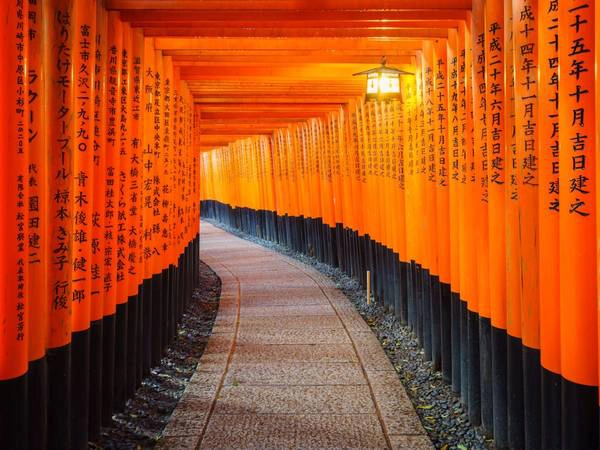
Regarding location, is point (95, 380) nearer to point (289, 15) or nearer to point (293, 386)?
point (293, 386)

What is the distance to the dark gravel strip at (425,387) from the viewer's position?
525 centimetres

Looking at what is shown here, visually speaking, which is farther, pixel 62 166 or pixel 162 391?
pixel 162 391

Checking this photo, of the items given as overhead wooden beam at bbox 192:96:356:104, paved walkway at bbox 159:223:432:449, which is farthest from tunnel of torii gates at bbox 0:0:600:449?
overhead wooden beam at bbox 192:96:356:104

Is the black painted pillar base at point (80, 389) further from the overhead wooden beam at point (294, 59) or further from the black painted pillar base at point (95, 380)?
the overhead wooden beam at point (294, 59)

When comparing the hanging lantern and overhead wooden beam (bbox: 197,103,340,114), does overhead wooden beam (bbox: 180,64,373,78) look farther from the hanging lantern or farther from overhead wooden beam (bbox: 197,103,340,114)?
overhead wooden beam (bbox: 197,103,340,114)

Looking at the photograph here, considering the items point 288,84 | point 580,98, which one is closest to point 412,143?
point 288,84

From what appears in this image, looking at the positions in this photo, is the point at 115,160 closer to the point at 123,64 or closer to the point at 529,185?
the point at 123,64

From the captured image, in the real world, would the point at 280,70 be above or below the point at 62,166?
above

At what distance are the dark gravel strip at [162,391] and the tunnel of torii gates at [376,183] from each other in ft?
0.77

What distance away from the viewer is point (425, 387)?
21.7 ft

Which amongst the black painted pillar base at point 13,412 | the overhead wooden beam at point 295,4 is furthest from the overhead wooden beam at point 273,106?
the black painted pillar base at point 13,412

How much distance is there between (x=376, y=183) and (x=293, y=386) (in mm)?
5087

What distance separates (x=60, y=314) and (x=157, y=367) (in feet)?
11.3

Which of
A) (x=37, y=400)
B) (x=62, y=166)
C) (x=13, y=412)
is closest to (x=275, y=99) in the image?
(x=62, y=166)
